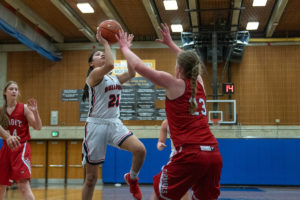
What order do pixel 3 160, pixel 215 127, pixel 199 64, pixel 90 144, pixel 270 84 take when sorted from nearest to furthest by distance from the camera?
pixel 199 64, pixel 90 144, pixel 3 160, pixel 215 127, pixel 270 84

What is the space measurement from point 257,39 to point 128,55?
1273cm

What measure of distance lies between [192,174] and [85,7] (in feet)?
34.2

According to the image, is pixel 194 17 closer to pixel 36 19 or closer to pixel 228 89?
pixel 228 89

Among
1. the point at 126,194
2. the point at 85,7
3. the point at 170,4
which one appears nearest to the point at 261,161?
the point at 126,194

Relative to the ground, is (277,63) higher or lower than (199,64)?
higher

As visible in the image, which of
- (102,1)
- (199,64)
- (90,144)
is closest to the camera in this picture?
(199,64)

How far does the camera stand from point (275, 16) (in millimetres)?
12398

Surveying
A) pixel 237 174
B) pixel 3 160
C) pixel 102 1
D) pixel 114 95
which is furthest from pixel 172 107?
pixel 237 174

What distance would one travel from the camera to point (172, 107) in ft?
9.47

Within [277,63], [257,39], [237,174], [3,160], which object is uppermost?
[257,39]

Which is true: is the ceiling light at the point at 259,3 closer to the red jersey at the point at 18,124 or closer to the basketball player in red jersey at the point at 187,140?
the red jersey at the point at 18,124

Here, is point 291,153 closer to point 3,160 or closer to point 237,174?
point 237,174

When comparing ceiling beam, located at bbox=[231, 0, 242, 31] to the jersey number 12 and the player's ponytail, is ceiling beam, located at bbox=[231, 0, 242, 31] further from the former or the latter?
the player's ponytail

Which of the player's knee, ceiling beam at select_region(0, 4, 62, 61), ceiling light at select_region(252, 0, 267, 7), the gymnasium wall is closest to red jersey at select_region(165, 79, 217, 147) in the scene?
the player's knee
